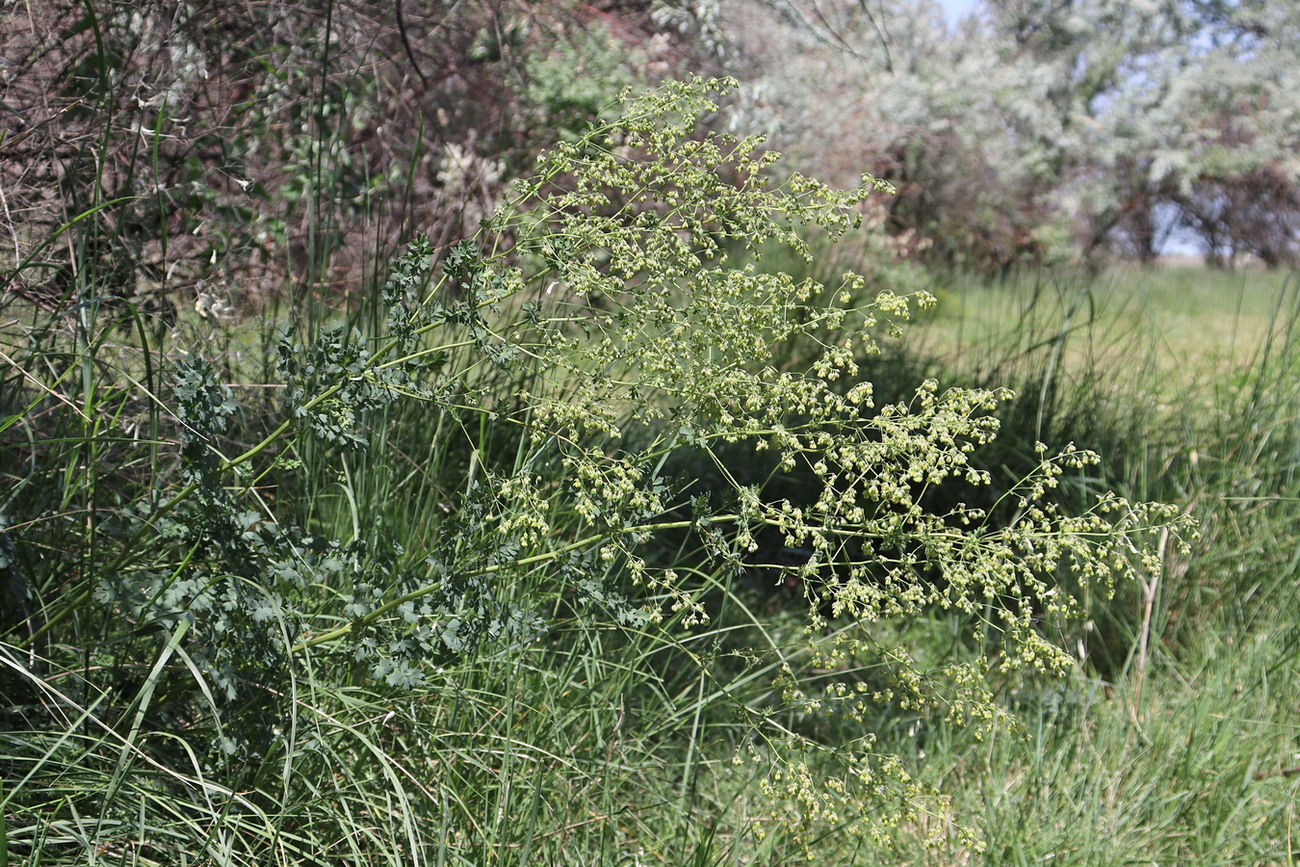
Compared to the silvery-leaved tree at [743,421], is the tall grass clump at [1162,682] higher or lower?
lower

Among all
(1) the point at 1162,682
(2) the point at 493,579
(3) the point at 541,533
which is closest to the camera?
(2) the point at 493,579

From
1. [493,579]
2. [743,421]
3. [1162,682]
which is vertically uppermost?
[743,421]

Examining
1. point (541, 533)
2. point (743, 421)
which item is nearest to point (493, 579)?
point (541, 533)

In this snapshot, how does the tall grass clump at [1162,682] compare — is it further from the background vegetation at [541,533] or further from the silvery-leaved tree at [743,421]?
the silvery-leaved tree at [743,421]

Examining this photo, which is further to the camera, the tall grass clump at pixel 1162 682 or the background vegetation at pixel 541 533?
the tall grass clump at pixel 1162 682

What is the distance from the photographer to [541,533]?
2.06 metres

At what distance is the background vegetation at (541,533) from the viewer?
5.27 feet

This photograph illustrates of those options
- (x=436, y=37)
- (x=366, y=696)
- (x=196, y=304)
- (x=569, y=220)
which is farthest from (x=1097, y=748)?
(x=436, y=37)

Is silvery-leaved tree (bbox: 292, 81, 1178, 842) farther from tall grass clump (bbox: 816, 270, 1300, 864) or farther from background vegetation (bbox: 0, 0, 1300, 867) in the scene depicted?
tall grass clump (bbox: 816, 270, 1300, 864)

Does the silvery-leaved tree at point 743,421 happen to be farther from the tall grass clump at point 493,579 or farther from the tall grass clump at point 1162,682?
the tall grass clump at point 1162,682

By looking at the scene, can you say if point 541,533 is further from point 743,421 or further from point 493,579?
point 743,421

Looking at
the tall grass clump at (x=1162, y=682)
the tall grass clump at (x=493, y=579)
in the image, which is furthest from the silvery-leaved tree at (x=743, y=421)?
the tall grass clump at (x=1162, y=682)

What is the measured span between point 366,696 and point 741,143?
124 cm

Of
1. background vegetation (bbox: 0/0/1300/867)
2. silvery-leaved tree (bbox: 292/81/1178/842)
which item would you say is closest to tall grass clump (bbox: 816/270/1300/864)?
background vegetation (bbox: 0/0/1300/867)
